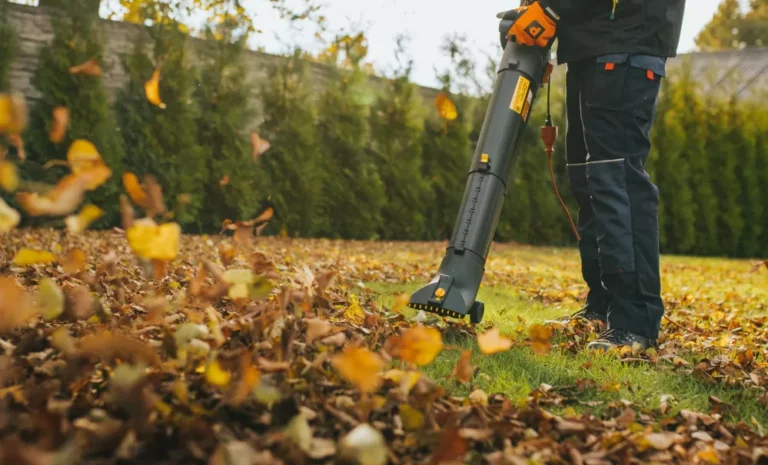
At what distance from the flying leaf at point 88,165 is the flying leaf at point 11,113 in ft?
0.40

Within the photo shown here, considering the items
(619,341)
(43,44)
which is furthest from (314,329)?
(43,44)

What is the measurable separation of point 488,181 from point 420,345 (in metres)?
1.19

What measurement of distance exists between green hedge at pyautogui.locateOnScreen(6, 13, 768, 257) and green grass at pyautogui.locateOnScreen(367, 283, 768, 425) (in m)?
6.22

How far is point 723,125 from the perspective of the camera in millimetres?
12359

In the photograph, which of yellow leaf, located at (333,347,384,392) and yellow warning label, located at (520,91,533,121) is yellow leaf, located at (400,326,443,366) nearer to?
yellow leaf, located at (333,347,384,392)

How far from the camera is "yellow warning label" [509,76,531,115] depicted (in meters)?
2.73

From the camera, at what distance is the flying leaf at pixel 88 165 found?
1.54 meters

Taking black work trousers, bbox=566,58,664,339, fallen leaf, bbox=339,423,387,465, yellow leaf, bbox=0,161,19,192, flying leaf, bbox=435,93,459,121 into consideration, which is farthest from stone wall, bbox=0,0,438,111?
fallen leaf, bbox=339,423,387,465

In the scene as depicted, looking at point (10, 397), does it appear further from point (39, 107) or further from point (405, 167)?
point (405, 167)

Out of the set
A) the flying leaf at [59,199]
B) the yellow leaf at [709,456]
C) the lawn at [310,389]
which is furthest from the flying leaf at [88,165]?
the yellow leaf at [709,456]

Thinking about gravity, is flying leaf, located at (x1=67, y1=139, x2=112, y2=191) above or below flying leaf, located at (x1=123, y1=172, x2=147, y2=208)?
above

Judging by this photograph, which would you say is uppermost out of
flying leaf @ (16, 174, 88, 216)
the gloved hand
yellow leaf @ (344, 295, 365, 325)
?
the gloved hand

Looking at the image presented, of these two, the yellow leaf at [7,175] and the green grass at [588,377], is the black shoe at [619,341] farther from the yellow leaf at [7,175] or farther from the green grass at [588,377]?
the yellow leaf at [7,175]

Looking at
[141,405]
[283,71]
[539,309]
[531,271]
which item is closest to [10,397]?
[141,405]
